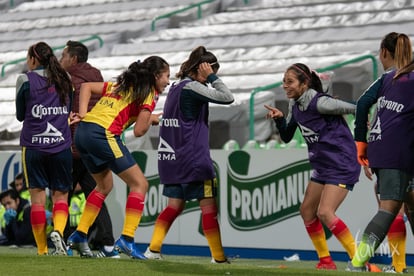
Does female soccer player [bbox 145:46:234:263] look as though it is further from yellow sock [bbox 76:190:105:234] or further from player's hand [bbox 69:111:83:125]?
player's hand [bbox 69:111:83:125]

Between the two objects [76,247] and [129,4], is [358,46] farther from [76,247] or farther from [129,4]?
[76,247]

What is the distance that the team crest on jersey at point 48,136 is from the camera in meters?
10.9

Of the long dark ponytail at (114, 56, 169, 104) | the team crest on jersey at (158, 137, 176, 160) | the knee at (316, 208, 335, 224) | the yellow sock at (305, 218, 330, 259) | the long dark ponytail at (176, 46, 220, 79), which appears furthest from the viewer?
the team crest on jersey at (158, 137, 176, 160)

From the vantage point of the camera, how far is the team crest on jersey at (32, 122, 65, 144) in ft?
→ 35.8

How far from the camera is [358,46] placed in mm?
19844

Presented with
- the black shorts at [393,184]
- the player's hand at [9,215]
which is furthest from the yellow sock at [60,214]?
the player's hand at [9,215]

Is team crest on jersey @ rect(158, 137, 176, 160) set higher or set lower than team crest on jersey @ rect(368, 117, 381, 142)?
lower

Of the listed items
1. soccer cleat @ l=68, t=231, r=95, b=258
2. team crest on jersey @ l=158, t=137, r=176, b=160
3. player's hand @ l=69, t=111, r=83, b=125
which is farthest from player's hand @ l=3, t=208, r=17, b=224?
soccer cleat @ l=68, t=231, r=95, b=258

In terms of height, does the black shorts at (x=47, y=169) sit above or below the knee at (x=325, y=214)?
above

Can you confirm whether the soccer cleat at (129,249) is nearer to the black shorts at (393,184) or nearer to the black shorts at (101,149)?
the black shorts at (101,149)

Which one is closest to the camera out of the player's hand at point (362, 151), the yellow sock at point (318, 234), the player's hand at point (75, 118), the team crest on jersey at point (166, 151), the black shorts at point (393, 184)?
the black shorts at point (393, 184)

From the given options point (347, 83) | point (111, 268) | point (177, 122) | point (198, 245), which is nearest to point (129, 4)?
point (347, 83)

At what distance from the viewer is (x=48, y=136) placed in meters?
10.9

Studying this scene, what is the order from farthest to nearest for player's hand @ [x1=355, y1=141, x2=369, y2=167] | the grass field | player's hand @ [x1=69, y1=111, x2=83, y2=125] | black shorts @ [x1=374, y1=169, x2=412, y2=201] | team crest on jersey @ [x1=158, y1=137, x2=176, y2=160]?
1. team crest on jersey @ [x1=158, y1=137, x2=176, y2=160]
2. player's hand @ [x1=69, y1=111, x2=83, y2=125]
3. player's hand @ [x1=355, y1=141, x2=369, y2=167]
4. the grass field
5. black shorts @ [x1=374, y1=169, x2=412, y2=201]
